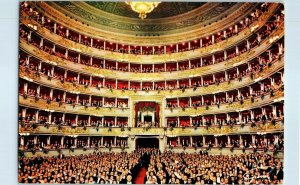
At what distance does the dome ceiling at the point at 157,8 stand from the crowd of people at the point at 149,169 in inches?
123

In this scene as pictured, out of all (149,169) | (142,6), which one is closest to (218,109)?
(149,169)

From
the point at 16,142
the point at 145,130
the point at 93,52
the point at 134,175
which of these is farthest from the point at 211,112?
the point at 16,142

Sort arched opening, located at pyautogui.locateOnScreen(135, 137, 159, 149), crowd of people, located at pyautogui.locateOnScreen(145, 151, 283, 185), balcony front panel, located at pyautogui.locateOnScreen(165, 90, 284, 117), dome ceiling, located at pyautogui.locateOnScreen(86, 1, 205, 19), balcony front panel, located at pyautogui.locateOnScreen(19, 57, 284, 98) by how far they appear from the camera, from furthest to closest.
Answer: balcony front panel, located at pyautogui.locateOnScreen(19, 57, 284, 98) < balcony front panel, located at pyautogui.locateOnScreen(165, 90, 284, 117) < arched opening, located at pyautogui.locateOnScreen(135, 137, 159, 149) < dome ceiling, located at pyautogui.locateOnScreen(86, 1, 205, 19) < crowd of people, located at pyautogui.locateOnScreen(145, 151, 283, 185)

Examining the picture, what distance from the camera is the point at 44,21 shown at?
824cm

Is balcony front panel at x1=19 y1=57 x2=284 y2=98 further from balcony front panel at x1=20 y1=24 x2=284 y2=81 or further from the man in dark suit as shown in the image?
the man in dark suit

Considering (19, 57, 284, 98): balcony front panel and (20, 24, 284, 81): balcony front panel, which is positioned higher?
(20, 24, 284, 81): balcony front panel

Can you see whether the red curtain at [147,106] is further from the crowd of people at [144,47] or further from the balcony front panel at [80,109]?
the crowd of people at [144,47]

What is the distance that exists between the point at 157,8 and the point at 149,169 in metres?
3.64

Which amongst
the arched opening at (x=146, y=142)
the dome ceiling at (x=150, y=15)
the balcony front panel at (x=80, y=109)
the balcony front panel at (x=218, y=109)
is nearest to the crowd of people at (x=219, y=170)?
the arched opening at (x=146, y=142)

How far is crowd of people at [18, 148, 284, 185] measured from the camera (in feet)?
24.1

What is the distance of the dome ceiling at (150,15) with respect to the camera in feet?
25.0

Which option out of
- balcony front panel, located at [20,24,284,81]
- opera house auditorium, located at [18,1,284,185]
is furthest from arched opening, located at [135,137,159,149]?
balcony front panel, located at [20,24,284,81]

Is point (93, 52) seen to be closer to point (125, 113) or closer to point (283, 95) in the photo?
point (125, 113)

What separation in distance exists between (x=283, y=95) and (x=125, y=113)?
Result: 3.59 metres
